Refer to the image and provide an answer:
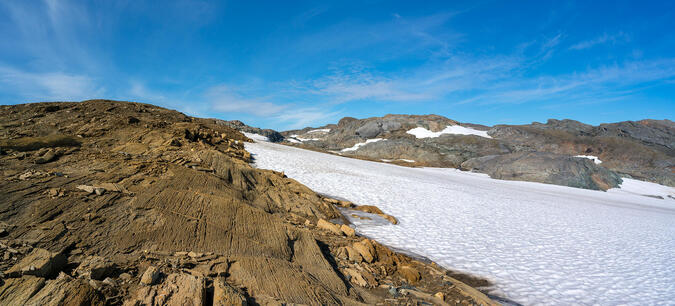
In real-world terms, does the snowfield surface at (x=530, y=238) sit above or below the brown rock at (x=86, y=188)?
below

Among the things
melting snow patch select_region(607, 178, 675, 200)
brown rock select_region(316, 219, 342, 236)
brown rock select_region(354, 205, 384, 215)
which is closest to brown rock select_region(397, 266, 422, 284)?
brown rock select_region(316, 219, 342, 236)

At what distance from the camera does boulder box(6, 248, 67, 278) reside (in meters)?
2.56

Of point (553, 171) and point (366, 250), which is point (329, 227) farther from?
point (553, 171)

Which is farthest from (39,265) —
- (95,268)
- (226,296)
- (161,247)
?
(226,296)

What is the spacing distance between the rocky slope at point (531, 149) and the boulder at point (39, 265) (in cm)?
3202

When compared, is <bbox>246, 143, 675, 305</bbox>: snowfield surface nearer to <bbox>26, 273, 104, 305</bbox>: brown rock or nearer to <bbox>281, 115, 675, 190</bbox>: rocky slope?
<bbox>26, 273, 104, 305</bbox>: brown rock

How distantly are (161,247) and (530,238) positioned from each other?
10408mm

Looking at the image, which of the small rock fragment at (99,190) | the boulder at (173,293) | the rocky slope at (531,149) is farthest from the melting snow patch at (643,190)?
the small rock fragment at (99,190)

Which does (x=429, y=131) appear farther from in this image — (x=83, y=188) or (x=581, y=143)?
(x=83, y=188)

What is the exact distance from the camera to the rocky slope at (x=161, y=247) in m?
2.78

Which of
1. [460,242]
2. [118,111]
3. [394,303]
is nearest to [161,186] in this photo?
[394,303]

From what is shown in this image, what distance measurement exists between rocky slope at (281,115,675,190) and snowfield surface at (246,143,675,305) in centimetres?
1238

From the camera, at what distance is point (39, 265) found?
2666 millimetres

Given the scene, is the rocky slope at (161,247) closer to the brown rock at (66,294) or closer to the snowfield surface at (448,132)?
the brown rock at (66,294)
